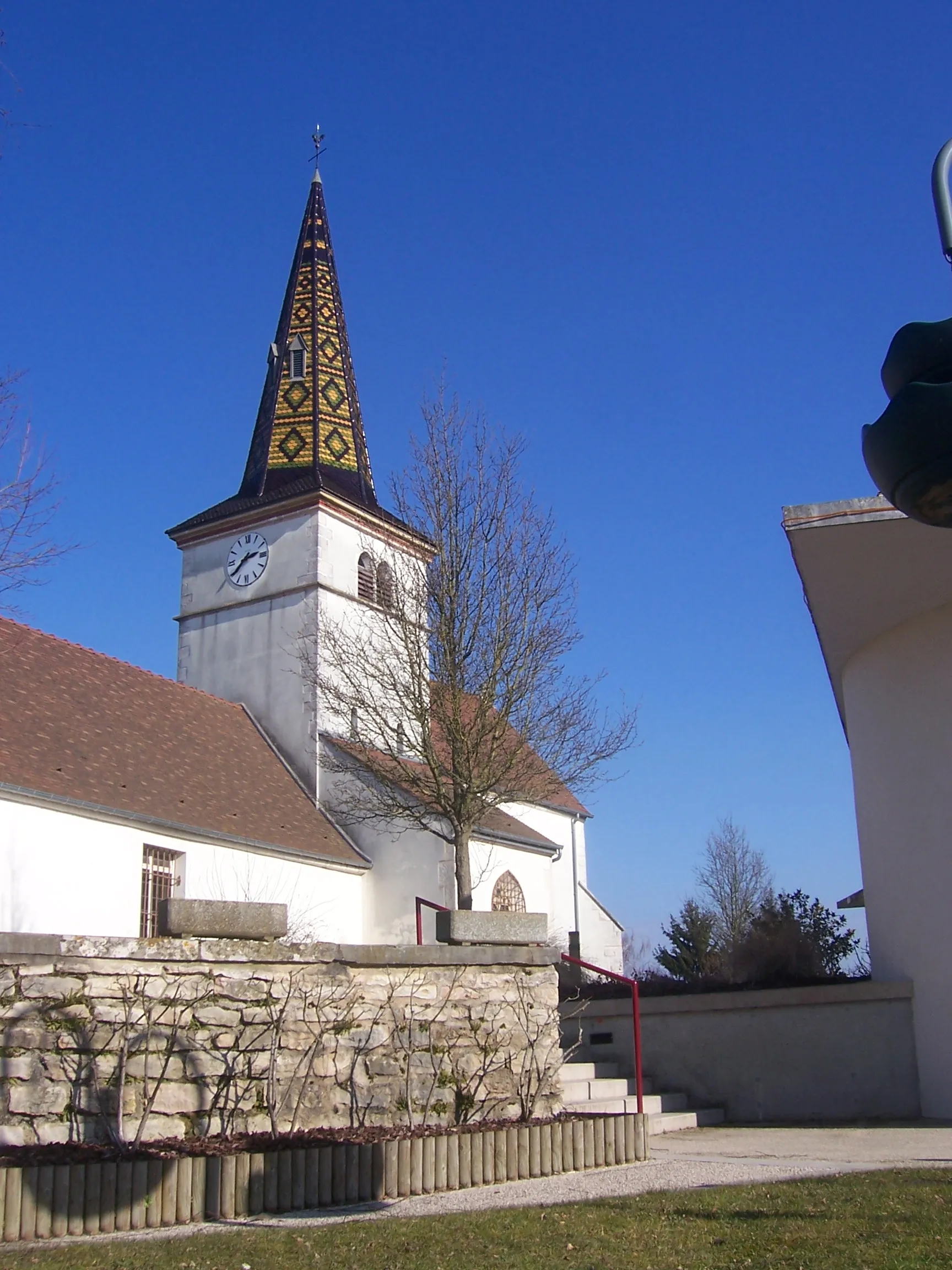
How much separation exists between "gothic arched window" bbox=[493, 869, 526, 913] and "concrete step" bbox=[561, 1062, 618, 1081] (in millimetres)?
14295

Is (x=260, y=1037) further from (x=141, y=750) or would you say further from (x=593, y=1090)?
(x=141, y=750)

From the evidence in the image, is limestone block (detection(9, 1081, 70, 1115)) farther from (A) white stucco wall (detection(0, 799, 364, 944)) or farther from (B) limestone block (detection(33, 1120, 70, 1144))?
(A) white stucco wall (detection(0, 799, 364, 944))

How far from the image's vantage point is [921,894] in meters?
12.6

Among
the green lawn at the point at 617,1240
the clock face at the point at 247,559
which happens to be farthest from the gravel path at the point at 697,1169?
the clock face at the point at 247,559

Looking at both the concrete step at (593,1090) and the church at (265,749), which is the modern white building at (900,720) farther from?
the church at (265,749)

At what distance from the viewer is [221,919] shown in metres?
8.65

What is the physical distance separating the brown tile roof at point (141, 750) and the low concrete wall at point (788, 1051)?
10272 millimetres

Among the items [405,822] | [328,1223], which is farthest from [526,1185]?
[405,822]

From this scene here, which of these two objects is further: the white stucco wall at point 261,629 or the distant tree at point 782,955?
the white stucco wall at point 261,629

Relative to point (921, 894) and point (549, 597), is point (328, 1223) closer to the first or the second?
point (921, 894)

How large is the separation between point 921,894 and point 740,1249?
315 inches

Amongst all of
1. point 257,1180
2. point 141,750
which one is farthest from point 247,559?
point 257,1180

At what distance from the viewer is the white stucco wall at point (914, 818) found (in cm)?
1224

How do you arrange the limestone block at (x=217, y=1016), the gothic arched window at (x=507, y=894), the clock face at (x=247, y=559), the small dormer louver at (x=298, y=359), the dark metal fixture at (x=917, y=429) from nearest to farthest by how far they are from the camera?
the dark metal fixture at (x=917, y=429) → the limestone block at (x=217, y=1016) → the gothic arched window at (x=507, y=894) → the clock face at (x=247, y=559) → the small dormer louver at (x=298, y=359)
